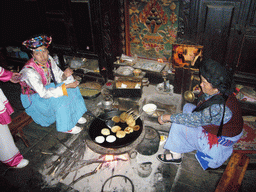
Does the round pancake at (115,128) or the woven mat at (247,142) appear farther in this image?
the round pancake at (115,128)

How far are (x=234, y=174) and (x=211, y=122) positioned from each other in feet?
3.03

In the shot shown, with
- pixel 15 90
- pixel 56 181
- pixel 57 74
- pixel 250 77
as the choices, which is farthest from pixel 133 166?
pixel 15 90

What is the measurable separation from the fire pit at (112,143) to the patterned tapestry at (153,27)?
Answer: 2.74 m

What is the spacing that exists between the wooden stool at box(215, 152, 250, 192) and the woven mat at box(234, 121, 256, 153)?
16.4 inches

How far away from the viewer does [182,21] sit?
4.28 metres

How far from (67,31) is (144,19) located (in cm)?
260

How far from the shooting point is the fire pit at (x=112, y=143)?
324cm

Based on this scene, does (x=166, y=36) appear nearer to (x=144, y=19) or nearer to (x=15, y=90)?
(x=144, y=19)

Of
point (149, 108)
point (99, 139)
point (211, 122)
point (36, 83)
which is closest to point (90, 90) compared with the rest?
point (36, 83)

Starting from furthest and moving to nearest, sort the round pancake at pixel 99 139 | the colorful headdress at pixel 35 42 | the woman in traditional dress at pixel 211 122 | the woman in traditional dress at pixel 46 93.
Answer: the woman in traditional dress at pixel 46 93 → the colorful headdress at pixel 35 42 → the round pancake at pixel 99 139 → the woman in traditional dress at pixel 211 122

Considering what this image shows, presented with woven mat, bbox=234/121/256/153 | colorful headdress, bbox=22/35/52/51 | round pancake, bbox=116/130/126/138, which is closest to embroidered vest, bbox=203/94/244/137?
woven mat, bbox=234/121/256/153

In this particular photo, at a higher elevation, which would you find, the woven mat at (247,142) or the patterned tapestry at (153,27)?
the patterned tapestry at (153,27)

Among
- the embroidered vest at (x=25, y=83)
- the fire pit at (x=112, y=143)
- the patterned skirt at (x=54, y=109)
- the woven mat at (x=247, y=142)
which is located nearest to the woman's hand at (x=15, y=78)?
the embroidered vest at (x=25, y=83)

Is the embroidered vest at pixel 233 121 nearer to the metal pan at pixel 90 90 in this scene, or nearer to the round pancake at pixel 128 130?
the round pancake at pixel 128 130
